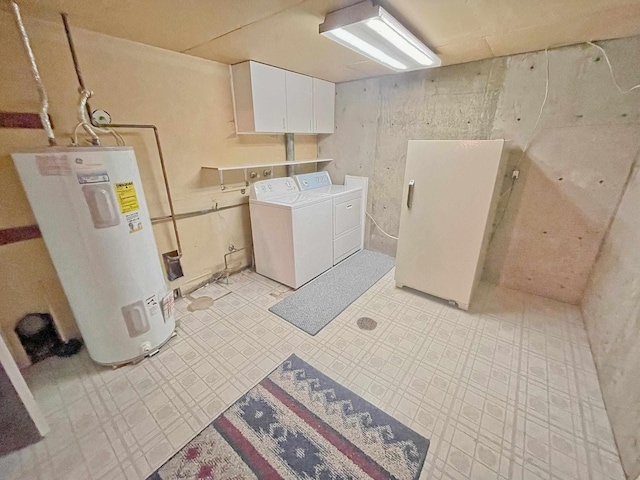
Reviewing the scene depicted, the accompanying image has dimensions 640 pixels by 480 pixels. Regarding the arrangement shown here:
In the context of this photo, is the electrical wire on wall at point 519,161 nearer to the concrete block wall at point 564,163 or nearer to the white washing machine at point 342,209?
the concrete block wall at point 564,163

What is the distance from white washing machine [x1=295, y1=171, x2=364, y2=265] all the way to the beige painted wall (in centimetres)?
73

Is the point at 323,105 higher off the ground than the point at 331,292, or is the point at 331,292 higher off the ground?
the point at 323,105

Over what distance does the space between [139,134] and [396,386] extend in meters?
2.77

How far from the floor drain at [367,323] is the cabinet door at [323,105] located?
2.39 metres

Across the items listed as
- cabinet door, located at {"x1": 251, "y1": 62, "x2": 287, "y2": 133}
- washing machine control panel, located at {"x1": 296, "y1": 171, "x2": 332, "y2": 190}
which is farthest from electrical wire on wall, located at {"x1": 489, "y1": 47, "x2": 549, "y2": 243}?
cabinet door, located at {"x1": 251, "y1": 62, "x2": 287, "y2": 133}

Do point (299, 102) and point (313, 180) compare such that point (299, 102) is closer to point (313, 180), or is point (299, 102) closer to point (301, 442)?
point (313, 180)

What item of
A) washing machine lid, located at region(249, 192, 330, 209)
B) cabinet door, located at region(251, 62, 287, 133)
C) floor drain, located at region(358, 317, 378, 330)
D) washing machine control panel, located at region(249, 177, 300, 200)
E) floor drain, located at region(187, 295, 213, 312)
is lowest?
floor drain, located at region(358, 317, 378, 330)

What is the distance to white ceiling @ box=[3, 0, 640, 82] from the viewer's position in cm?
144

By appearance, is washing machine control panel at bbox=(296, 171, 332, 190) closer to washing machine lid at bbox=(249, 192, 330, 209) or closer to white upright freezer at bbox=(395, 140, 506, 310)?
washing machine lid at bbox=(249, 192, 330, 209)

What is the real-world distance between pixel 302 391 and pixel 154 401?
3.08 feet

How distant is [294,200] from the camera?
2789 mm

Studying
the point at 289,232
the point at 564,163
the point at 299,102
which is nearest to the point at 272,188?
the point at 289,232

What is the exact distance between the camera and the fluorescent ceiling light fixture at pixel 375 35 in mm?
1443

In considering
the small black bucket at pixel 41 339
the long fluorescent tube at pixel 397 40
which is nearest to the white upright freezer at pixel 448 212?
the long fluorescent tube at pixel 397 40
